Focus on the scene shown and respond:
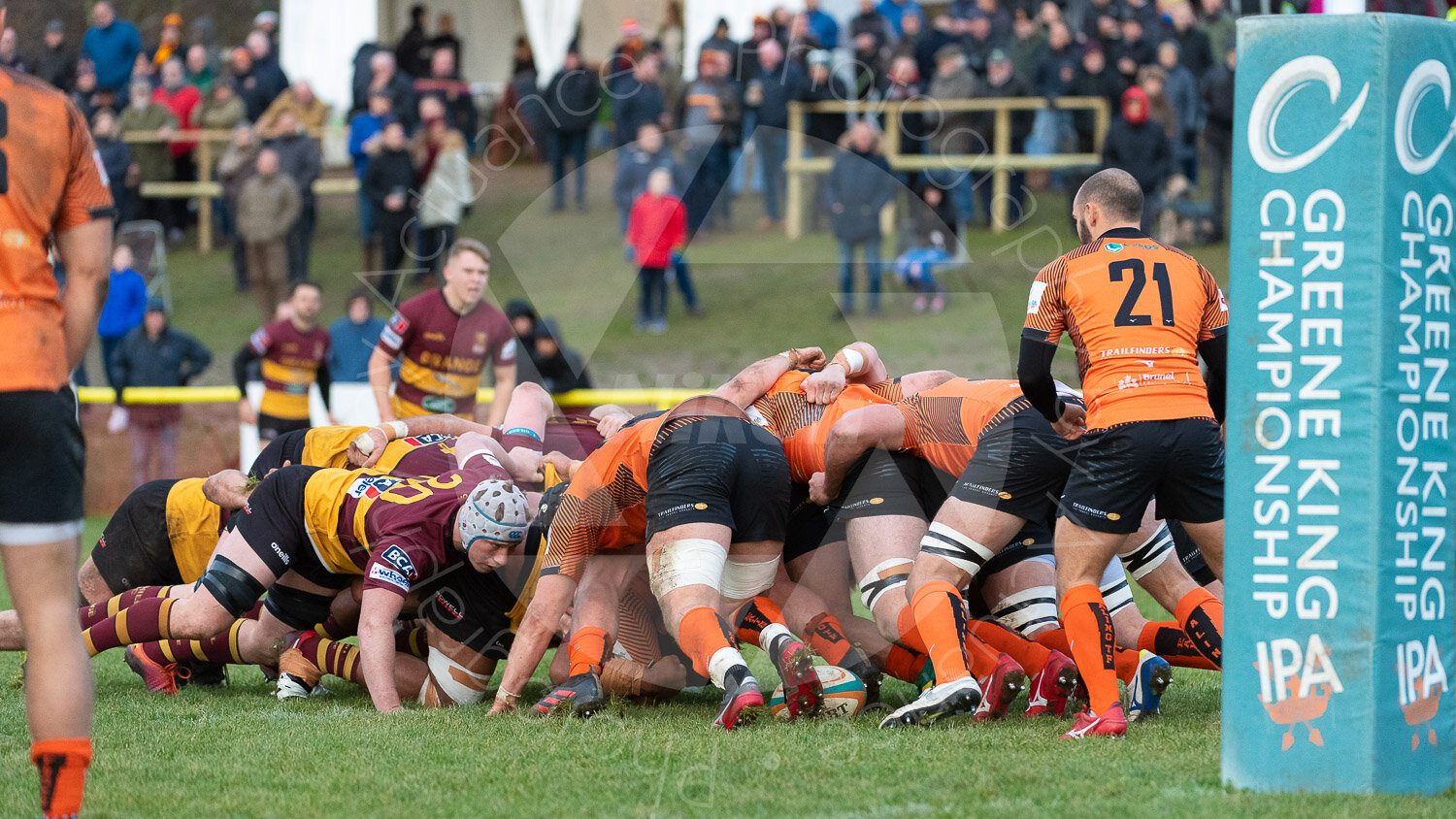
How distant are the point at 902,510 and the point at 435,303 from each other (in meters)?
4.60

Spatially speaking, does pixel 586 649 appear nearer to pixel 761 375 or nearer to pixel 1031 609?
pixel 761 375

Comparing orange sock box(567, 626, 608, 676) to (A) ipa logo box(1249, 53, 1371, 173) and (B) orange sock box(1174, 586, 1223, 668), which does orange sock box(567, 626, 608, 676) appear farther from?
(A) ipa logo box(1249, 53, 1371, 173)

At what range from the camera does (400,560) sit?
5418 millimetres

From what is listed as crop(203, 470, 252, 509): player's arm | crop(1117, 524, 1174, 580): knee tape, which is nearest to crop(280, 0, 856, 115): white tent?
crop(203, 470, 252, 509): player's arm

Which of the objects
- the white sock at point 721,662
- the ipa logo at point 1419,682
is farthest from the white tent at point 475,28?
the ipa logo at point 1419,682

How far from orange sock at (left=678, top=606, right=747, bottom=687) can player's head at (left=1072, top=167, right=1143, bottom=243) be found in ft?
6.27

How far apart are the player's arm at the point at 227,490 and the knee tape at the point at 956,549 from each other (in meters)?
2.89

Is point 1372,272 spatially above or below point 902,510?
above

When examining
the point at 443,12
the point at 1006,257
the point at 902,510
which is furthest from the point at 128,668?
the point at 443,12

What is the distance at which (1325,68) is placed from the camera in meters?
3.81

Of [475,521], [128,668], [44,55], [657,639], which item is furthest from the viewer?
[44,55]

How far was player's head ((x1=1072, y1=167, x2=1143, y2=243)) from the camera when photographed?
5.09 m

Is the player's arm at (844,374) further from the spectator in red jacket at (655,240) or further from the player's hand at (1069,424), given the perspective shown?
the spectator in red jacket at (655,240)

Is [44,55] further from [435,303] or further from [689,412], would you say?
[689,412]
